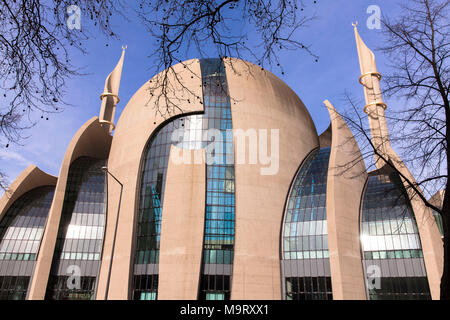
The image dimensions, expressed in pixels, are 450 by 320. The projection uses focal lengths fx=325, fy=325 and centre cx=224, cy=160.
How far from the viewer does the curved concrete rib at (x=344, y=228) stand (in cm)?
2327

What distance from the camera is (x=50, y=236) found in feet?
88.9

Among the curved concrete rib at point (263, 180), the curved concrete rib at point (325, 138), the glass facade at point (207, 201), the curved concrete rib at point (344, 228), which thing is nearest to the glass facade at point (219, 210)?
the glass facade at point (207, 201)

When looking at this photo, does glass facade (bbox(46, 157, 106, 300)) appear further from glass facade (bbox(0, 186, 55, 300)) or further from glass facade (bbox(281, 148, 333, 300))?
glass facade (bbox(281, 148, 333, 300))

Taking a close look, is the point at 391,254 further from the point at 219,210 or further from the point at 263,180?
the point at 219,210

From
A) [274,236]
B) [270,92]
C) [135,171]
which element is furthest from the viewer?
[270,92]

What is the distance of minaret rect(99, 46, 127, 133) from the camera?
38319 mm

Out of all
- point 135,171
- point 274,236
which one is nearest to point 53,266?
point 135,171

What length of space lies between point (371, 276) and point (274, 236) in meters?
7.85

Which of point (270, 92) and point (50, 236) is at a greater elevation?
point (270, 92)

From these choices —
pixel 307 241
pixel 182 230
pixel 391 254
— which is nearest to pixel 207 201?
pixel 182 230

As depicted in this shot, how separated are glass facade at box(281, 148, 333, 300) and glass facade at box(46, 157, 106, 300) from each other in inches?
623

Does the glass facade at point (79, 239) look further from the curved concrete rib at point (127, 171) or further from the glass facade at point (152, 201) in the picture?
the glass facade at point (152, 201)

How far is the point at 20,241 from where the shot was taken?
92.2 feet
